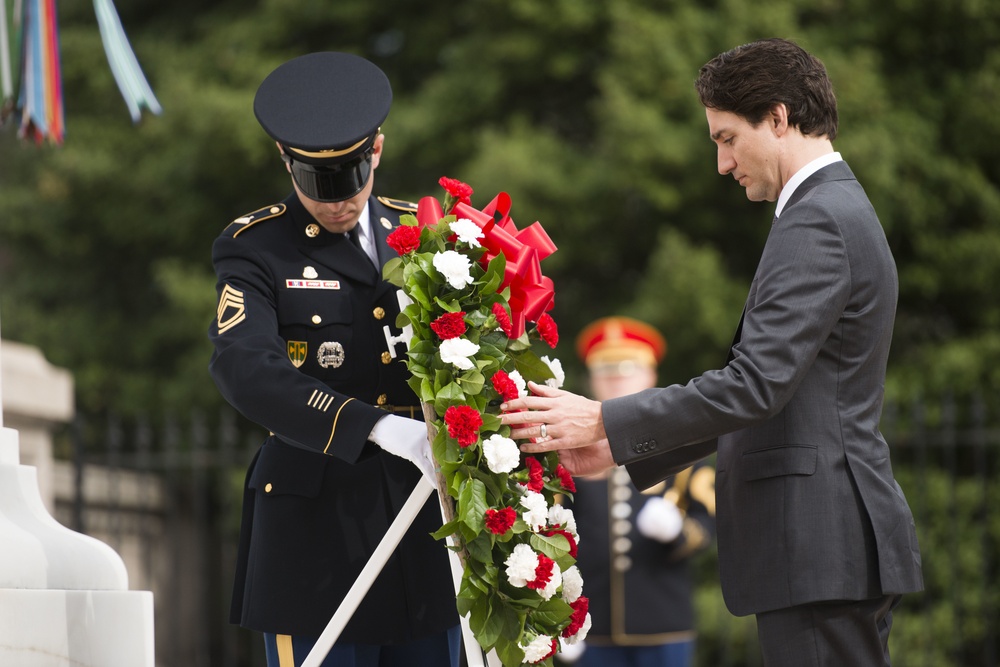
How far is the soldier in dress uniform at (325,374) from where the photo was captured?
9.78ft

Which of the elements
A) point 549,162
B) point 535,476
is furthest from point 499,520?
point 549,162

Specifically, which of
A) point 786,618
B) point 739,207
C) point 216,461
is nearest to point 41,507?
point 786,618

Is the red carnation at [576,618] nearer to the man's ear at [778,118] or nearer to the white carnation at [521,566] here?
the white carnation at [521,566]

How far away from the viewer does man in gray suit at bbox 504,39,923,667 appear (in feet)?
8.85

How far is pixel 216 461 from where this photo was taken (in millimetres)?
10172

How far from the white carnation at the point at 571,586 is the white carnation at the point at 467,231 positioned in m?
0.78

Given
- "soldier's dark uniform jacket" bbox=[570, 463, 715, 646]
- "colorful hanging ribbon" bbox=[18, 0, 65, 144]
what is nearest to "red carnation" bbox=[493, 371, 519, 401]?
"colorful hanging ribbon" bbox=[18, 0, 65, 144]

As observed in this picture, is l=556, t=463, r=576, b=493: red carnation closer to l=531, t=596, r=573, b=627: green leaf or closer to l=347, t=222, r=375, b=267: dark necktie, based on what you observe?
l=531, t=596, r=573, b=627: green leaf

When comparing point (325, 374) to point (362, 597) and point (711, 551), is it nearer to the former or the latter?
point (362, 597)

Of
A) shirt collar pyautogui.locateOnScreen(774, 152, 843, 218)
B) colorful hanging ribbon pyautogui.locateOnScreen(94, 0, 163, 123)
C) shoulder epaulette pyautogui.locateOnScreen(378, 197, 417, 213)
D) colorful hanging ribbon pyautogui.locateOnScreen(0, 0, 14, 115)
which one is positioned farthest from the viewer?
colorful hanging ribbon pyautogui.locateOnScreen(94, 0, 163, 123)

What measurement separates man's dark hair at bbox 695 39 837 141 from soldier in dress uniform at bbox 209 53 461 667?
0.81m

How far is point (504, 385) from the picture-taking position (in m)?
2.79

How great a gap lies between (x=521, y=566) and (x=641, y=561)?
11.0 feet

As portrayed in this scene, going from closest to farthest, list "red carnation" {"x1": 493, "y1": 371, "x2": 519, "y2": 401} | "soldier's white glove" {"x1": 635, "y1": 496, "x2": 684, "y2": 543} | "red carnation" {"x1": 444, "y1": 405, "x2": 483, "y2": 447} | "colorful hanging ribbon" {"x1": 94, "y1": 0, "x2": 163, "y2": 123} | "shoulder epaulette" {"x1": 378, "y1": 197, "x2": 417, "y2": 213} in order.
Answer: "red carnation" {"x1": 444, "y1": 405, "x2": 483, "y2": 447}, "red carnation" {"x1": 493, "y1": 371, "x2": 519, "y2": 401}, "shoulder epaulette" {"x1": 378, "y1": 197, "x2": 417, "y2": 213}, "colorful hanging ribbon" {"x1": 94, "y1": 0, "x2": 163, "y2": 123}, "soldier's white glove" {"x1": 635, "y1": 496, "x2": 684, "y2": 543}
